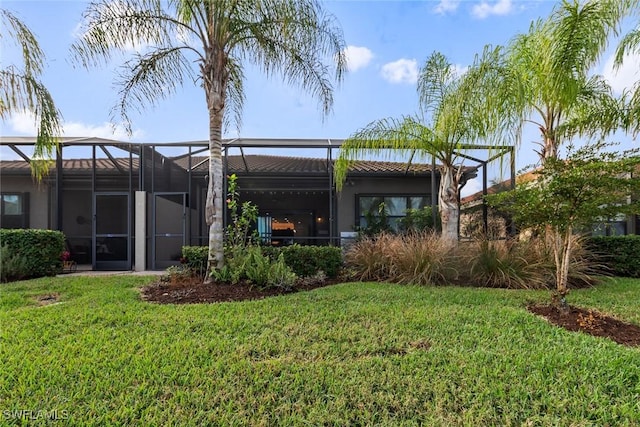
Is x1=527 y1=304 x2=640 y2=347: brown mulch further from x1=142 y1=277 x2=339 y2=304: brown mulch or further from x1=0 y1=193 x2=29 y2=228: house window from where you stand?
x1=0 y1=193 x2=29 y2=228: house window

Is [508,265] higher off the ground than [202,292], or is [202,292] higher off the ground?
[508,265]

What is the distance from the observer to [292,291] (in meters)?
5.83

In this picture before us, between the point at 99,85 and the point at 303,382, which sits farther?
the point at 99,85

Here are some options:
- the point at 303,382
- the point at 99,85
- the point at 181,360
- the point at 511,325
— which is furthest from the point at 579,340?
the point at 99,85

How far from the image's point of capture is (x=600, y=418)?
2115 millimetres

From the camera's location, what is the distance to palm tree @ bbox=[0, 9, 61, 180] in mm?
5305

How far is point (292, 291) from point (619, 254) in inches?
311

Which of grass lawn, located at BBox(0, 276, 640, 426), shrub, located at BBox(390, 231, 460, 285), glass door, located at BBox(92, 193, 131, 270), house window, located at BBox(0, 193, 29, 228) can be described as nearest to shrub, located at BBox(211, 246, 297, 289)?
grass lawn, located at BBox(0, 276, 640, 426)

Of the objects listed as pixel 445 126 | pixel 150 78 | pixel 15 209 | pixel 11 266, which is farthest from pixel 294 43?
pixel 15 209

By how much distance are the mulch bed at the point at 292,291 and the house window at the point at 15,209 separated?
9114mm

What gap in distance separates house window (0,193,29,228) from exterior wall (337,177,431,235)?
11338 millimetres

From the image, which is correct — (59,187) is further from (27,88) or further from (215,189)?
(215,189)

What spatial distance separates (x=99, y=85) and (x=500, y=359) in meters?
8.24

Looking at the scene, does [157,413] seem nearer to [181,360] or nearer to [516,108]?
[181,360]
